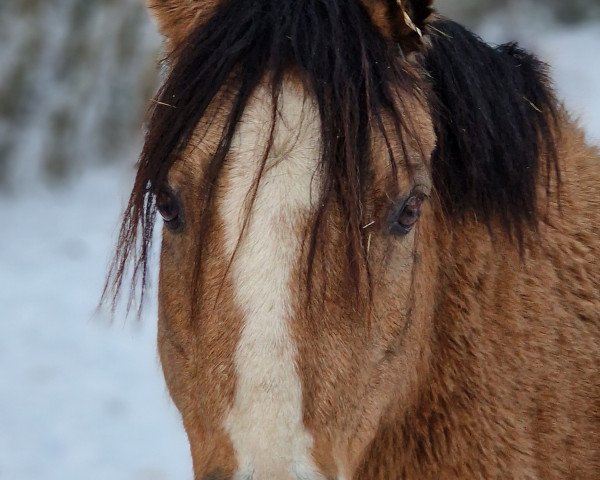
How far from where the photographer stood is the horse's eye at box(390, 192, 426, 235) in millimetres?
2201

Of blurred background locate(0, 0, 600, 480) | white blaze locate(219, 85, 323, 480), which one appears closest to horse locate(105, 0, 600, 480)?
white blaze locate(219, 85, 323, 480)

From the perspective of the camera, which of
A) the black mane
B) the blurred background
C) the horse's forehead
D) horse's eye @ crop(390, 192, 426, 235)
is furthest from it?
the blurred background

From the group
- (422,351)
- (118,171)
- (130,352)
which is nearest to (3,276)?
(130,352)

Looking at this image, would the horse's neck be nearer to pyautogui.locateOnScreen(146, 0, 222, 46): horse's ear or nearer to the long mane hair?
the long mane hair

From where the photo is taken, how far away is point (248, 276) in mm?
1986

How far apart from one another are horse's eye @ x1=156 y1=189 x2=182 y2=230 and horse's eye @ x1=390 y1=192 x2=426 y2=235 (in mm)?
549

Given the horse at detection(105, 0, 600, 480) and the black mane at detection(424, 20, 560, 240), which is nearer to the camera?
the horse at detection(105, 0, 600, 480)

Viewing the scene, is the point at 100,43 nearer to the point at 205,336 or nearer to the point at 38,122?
the point at 38,122

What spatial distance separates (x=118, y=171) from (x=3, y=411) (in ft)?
12.4

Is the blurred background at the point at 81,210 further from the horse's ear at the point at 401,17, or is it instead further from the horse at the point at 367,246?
the horse's ear at the point at 401,17

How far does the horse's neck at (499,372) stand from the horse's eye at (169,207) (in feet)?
2.40

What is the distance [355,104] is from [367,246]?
0.35m

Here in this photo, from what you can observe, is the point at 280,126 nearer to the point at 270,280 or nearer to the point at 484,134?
the point at 270,280

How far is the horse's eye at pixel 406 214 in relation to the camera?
220 centimetres
